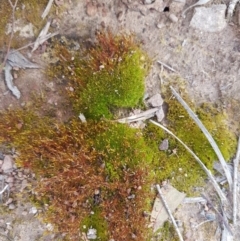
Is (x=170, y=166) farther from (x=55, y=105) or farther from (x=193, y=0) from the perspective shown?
(x=193, y=0)

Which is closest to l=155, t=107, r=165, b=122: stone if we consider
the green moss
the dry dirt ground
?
the dry dirt ground

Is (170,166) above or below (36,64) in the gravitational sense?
below

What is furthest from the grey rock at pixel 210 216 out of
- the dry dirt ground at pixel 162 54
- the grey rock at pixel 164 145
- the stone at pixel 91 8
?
the stone at pixel 91 8

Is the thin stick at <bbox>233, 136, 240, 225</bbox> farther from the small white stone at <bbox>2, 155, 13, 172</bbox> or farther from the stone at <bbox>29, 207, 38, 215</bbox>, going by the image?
the small white stone at <bbox>2, 155, 13, 172</bbox>

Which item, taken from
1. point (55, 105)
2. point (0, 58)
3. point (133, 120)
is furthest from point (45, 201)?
point (0, 58)

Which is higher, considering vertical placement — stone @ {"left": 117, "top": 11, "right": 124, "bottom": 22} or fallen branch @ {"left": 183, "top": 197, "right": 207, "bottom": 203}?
stone @ {"left": 117, "top": 11, "right": 124, "bottom": 22}

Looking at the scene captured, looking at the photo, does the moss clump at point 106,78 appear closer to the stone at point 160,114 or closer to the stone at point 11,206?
the stone at point 160,114

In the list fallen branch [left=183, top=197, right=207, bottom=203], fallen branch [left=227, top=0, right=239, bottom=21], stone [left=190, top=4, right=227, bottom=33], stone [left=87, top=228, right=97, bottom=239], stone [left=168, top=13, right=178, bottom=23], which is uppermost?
fallen branch [left=227, top=0, right=239, bottom=21]
